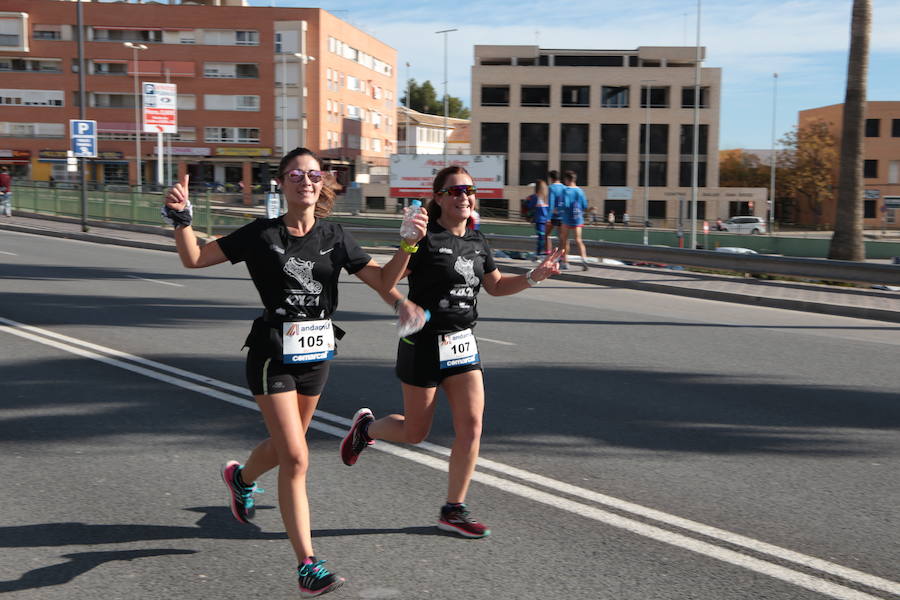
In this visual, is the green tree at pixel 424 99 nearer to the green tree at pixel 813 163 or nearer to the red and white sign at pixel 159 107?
the green tree at pixel 813 163

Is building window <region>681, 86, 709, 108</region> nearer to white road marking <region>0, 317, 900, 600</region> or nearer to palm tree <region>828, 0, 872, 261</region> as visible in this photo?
palm tree <region>828, 0, 872, 261</region>

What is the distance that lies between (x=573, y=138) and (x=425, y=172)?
29229 millimetres

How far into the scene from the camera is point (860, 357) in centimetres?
1009

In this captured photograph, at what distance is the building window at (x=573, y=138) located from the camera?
254 feet

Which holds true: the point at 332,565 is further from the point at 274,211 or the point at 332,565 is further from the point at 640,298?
the point at 274,211

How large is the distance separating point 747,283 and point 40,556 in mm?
15303

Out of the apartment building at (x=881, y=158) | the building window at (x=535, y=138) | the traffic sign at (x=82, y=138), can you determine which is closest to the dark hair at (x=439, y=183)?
the traffic sign at (x=82, y=138)

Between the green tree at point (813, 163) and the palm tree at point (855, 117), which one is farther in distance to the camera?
the green tree at point (813, 163)

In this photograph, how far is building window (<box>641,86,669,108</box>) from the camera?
76188 millimetres

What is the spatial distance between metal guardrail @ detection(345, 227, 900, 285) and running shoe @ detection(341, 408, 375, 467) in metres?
12.7

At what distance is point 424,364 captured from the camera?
14.7 feet

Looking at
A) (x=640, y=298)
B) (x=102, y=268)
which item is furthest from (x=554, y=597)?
(x=102, y=268)

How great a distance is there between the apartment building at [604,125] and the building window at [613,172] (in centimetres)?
8

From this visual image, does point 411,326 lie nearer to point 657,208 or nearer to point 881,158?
point 657,208
